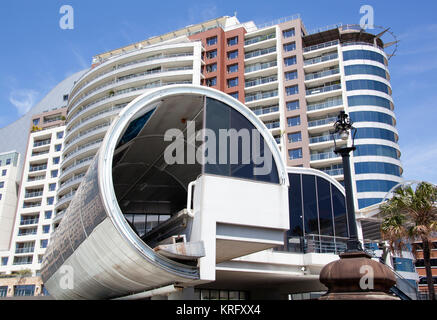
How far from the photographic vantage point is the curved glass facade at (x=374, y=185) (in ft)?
183

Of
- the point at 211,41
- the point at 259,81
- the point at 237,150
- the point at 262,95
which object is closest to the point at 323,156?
the point at 262,95

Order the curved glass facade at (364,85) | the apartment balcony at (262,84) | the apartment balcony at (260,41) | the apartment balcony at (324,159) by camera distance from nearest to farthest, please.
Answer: the apartment balcony at (324,159), the curved glass facade at (364,85), the apartment balcony at (262,84), the apartment balcony at (260,41)

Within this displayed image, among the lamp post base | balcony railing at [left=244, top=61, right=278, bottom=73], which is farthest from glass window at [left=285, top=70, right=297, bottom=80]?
the lamp post base

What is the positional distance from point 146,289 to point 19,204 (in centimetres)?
7176

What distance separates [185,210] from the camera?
52.9ft

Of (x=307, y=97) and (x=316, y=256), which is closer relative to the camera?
(x=316, y=256)

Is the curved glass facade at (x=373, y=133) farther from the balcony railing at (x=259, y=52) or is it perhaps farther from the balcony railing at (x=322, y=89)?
the balcony railing at (x=259, y=52)

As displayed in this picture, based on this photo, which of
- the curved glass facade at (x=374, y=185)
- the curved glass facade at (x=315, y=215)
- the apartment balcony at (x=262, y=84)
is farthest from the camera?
the apartment balcony at (x=262, y=84)

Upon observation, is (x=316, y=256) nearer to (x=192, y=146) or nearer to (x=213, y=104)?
(x=192, y=146)

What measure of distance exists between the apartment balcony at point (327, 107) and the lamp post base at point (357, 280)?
5224 cm

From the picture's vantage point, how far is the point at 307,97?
64562 millimetres

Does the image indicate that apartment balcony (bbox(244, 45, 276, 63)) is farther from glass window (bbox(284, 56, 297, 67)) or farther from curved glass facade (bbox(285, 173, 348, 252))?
curved glass facade (bbox(285, 173, 348, 252))

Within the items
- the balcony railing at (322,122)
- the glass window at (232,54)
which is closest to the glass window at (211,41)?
the glass window at (232,54)
